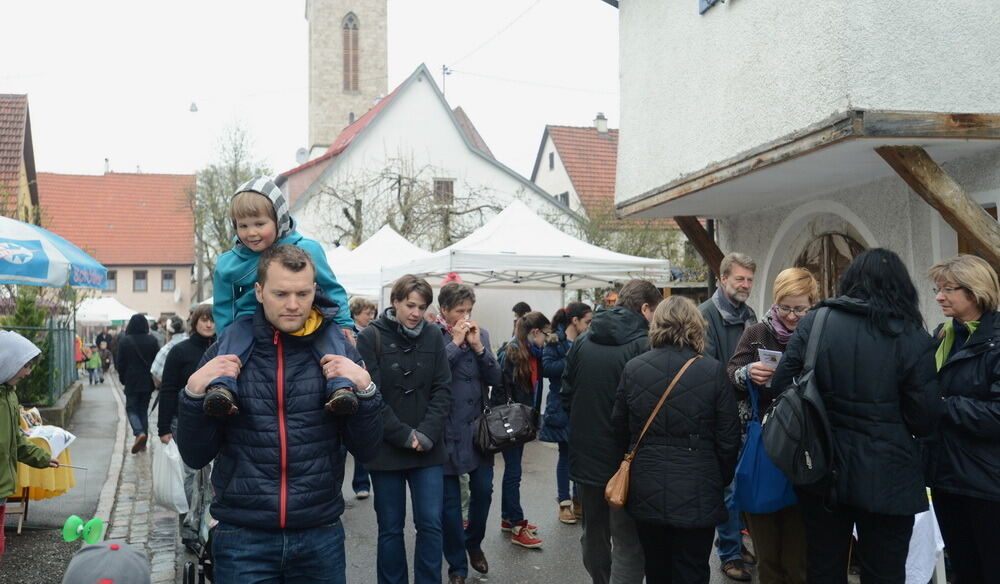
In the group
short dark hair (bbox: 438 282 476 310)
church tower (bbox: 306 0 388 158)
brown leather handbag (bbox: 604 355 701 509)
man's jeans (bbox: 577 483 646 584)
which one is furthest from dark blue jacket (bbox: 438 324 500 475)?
church tower (bbox: 306 0 388 158)

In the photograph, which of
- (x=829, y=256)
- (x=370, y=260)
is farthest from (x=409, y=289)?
(x=370, y=260)

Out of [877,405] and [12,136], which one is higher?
[12,136]

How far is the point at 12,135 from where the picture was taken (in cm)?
2227

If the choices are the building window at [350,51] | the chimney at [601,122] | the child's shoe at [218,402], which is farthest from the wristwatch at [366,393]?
the building window at [350,51]

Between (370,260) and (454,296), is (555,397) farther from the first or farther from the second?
(370,260)

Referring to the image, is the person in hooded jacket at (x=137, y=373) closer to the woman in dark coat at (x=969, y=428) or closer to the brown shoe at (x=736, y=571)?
the brown shoe at (x=736, y=571)

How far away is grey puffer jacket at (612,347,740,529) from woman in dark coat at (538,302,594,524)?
9.38 feet

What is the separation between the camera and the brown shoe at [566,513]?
24.2 ft

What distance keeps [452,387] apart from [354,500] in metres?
3.25

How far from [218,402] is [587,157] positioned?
33328 millimetres

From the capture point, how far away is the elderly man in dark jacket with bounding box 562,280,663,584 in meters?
4.92

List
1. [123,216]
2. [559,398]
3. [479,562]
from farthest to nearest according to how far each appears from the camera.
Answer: [123,216], [559,398], [479,562]

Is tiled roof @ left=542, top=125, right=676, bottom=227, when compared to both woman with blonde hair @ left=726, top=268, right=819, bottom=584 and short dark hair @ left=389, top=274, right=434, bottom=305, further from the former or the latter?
short dark hair @ left=389, top=274, right=434, bottom=305

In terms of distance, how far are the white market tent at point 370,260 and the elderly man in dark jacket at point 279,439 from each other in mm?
10574
